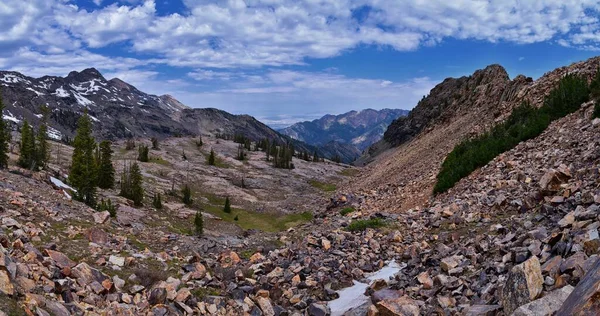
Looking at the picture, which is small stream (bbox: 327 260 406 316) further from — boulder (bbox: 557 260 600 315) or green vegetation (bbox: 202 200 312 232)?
green vegetation (bbox: 202 200 312 232)

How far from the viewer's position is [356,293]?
48.4ft

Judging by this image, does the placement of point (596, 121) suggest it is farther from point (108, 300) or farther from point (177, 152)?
point (177, 152)

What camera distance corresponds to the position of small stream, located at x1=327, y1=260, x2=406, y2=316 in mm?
13523

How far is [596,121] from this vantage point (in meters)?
22.1

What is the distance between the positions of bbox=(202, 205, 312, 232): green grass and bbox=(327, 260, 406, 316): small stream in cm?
4777

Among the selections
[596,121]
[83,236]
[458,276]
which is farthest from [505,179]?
[83,236]

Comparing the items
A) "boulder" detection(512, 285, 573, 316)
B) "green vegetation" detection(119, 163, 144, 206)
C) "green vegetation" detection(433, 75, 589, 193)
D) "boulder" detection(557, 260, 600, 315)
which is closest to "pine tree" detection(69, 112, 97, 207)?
"green vegetation" detection(119, 163, 144, 206)

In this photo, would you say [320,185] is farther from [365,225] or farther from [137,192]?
[365,225]

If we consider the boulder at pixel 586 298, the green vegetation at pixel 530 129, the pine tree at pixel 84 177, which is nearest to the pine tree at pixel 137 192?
the pine tree at pixel 84 177

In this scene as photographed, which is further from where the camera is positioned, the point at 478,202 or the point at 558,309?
the point at 478,202

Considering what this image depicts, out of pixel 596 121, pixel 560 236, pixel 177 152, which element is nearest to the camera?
pixel 560 236

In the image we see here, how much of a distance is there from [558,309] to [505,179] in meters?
16.8

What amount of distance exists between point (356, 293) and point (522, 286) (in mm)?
6824

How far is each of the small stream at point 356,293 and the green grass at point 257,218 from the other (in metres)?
47.8
